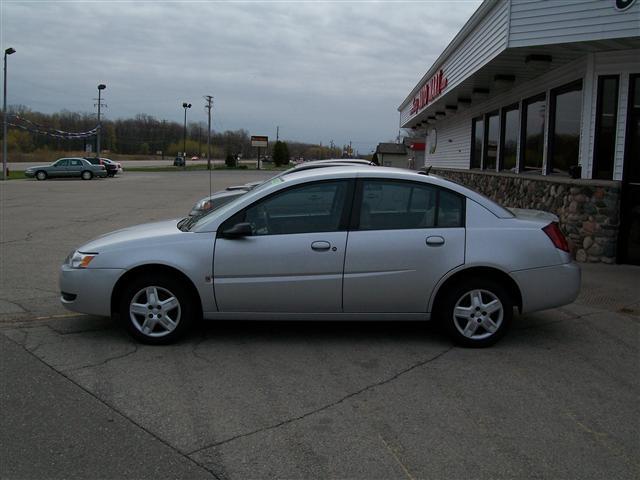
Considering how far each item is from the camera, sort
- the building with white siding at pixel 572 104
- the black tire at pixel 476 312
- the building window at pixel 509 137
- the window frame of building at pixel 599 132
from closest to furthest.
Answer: the black tire at pixel 476 312
the building with white siding at pixel 572 104
the window frame of building at pixel 599 132
the building window at pixel 509 137

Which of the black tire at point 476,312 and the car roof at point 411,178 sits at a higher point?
the car roof at point 411,178

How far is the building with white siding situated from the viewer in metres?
9.20

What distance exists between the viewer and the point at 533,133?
43.1 feet

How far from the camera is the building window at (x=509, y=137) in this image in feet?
47.5

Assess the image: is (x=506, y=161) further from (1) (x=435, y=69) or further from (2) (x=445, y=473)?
(2) (x=445, y=473)

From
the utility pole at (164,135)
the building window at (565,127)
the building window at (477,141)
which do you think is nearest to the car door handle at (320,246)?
the building window at (565,127)

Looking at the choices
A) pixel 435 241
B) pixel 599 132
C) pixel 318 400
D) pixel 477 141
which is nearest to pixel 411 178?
pixel 435 241

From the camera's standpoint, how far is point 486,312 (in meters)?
5.39

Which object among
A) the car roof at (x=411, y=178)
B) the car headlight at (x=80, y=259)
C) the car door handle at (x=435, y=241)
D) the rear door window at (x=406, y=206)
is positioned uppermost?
the car roof at (x=411, y=178)

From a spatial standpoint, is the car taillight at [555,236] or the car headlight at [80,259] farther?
the car taillight at [555,236]

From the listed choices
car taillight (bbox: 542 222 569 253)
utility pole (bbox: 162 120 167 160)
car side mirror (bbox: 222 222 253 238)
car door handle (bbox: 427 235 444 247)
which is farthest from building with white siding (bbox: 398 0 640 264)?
utility pole (bbox: 162 120 167 160)

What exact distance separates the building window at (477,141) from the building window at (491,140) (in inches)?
22.7

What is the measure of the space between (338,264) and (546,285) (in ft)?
6.26

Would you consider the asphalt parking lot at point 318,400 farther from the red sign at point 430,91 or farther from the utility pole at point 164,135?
the utility pole at point 164,135
